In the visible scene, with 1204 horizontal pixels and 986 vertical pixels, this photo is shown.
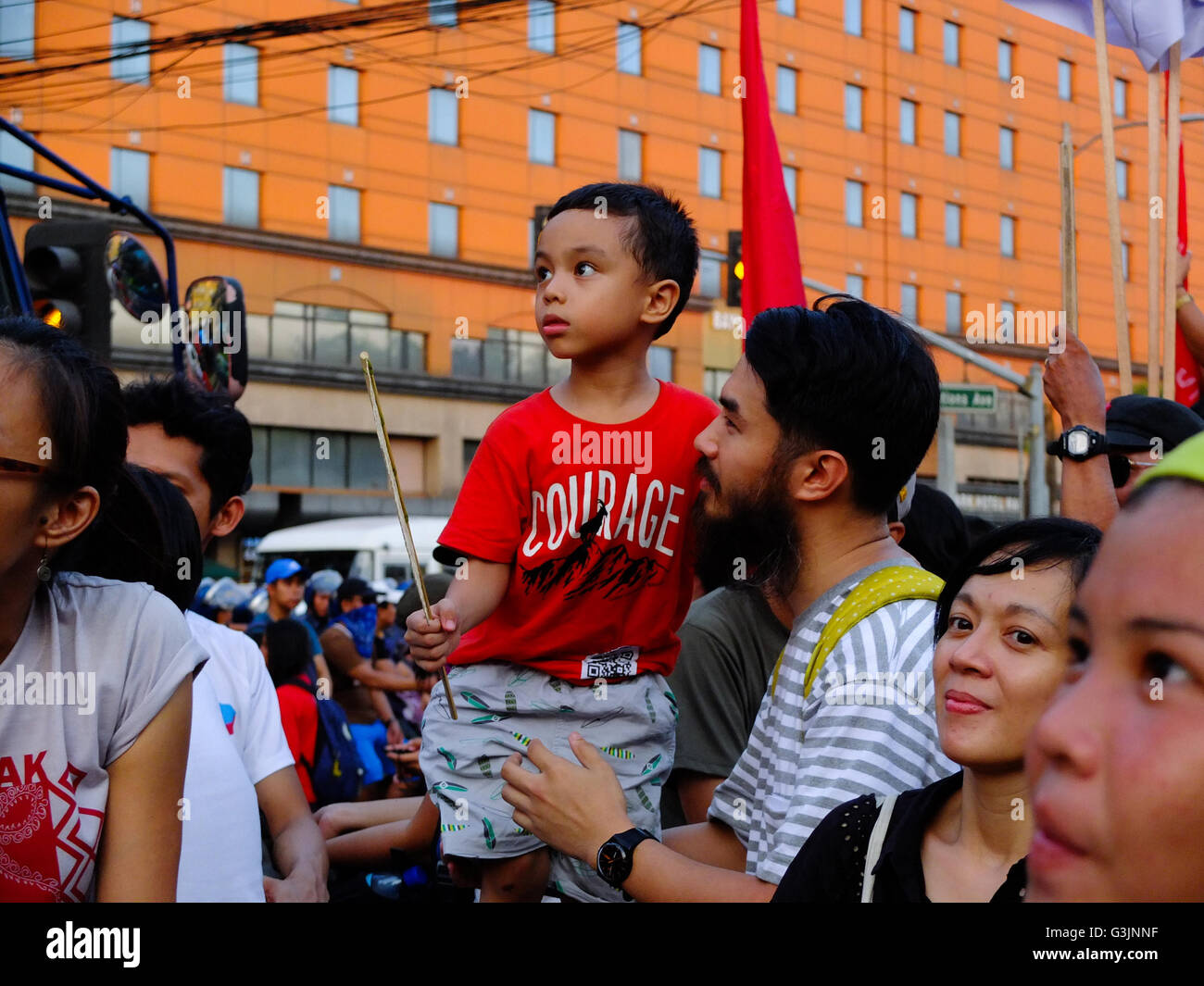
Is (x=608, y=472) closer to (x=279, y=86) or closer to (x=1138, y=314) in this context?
(x=279, y=86)

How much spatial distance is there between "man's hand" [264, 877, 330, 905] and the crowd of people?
17 millimetres

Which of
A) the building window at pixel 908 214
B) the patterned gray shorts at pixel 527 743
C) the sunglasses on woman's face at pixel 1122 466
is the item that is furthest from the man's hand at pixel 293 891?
the building window at pixel 908 214

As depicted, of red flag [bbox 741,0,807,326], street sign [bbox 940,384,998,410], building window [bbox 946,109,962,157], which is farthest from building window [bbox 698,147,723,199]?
red flag [bbox 741,0,807,326]

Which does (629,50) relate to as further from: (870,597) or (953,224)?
(870,597)

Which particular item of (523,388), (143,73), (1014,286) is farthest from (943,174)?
(143,73)

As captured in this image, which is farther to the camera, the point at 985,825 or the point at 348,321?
the point at 348,321

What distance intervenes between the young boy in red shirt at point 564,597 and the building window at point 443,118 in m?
27.8

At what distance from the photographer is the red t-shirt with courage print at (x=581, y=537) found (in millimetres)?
3176

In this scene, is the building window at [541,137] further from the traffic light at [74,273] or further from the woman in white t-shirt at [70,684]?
the woman in white t-shirt at [70,684]

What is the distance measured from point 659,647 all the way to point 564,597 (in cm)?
30

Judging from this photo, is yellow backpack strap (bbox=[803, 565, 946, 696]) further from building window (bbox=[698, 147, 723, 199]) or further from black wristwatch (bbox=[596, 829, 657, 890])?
building window (bbox=[698, 147, 723, 199])

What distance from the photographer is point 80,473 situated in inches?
76.8

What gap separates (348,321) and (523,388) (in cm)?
452

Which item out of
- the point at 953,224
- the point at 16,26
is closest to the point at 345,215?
the point at 16,26
